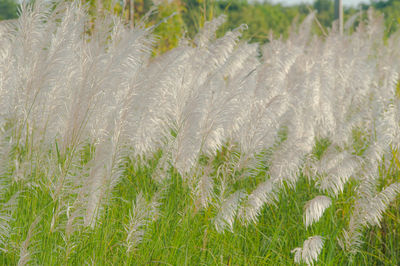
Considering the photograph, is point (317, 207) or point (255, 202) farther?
point (255, 202)

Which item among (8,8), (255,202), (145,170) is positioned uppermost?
(255,202)

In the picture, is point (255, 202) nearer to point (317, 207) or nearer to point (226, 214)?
point (226, 214)

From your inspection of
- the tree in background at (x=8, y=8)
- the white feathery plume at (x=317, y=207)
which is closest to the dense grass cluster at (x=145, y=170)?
the white feathery plume at (x=317, y=207)

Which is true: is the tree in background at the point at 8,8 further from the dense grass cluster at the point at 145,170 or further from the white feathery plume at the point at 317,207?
the white feathery plume at the point at 317,207

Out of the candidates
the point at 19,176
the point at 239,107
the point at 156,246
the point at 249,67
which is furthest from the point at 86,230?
the point at 249,67

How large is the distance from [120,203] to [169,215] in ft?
1.89

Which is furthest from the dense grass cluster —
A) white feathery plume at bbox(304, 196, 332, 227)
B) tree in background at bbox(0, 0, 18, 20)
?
tree in background at bbox(0, 0, 18, 20)

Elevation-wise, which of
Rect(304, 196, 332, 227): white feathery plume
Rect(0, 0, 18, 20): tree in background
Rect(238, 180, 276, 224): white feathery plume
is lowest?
Rect(0, 0, 18, 20): tree in background

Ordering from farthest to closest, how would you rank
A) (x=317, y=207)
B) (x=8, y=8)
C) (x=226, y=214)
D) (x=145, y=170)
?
(x=8, y=8)
(x=145, y=170)
(x=226, y=214)
(x=317, y=207)

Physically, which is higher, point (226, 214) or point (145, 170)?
point (226, 214)

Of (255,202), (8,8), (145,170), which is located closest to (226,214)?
(255,202)

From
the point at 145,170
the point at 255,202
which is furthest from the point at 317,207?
the point at 145,170

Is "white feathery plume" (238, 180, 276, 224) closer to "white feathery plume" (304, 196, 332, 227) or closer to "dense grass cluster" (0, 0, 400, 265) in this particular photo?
"dense grass cluster" (0, 0, 400, 265)

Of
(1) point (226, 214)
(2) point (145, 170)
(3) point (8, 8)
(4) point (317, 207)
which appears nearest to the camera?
(4) point (317, 207)
